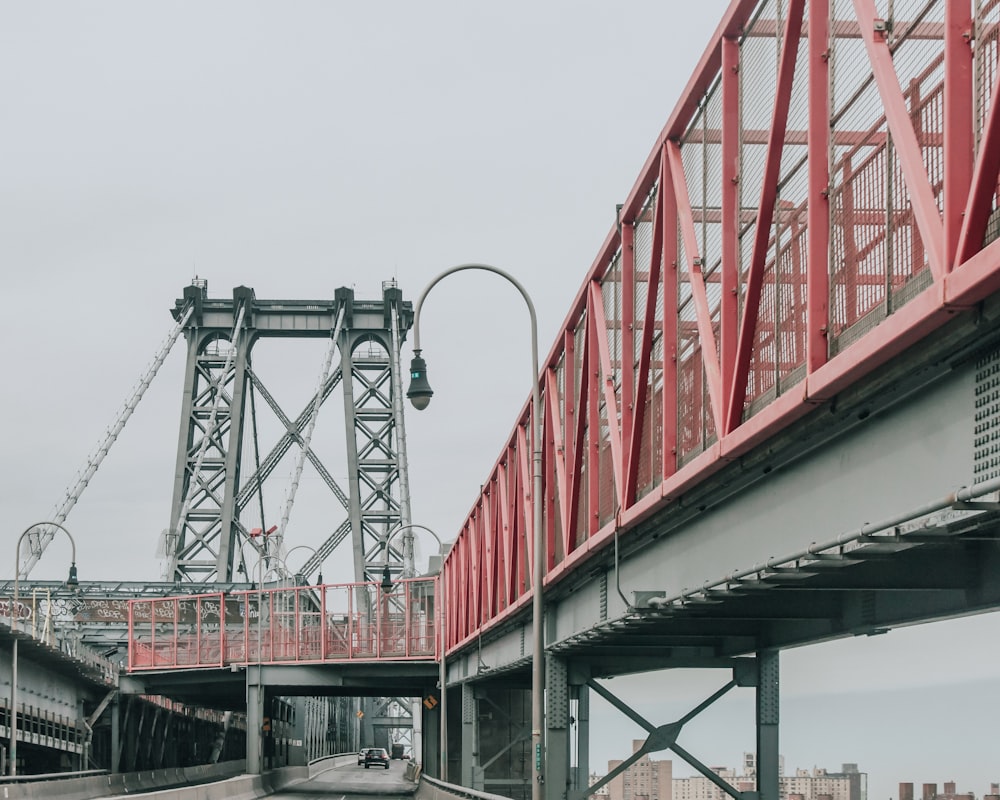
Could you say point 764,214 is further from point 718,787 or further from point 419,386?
point 718,787

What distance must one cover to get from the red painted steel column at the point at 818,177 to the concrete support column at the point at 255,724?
5756 centimetres

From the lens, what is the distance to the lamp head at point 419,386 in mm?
22953

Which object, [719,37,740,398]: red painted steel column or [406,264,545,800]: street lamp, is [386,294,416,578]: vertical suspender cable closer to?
[406,264,545,800]: street lamp

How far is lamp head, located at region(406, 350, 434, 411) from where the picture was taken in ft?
75.3

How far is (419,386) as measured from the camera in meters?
23.1

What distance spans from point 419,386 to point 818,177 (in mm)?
11450

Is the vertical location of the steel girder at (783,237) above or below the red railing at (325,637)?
above

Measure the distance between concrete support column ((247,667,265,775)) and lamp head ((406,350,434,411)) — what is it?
46463 millimetres

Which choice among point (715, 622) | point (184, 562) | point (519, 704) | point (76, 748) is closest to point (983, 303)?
point (715, 622)

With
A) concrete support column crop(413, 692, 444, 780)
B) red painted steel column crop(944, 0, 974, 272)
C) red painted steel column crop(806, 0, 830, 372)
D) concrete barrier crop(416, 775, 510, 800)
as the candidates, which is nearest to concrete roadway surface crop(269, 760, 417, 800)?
concrete support column crop(413, 692, 444, 780)

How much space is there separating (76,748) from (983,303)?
228 ft

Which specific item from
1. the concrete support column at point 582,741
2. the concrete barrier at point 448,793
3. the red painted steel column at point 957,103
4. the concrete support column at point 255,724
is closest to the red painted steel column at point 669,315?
the red painted steel column at point 957,103

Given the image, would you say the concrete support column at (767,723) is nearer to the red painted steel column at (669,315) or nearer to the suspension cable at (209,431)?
the red painted steel column at (669,315)

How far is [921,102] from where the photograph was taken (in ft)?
35.2
